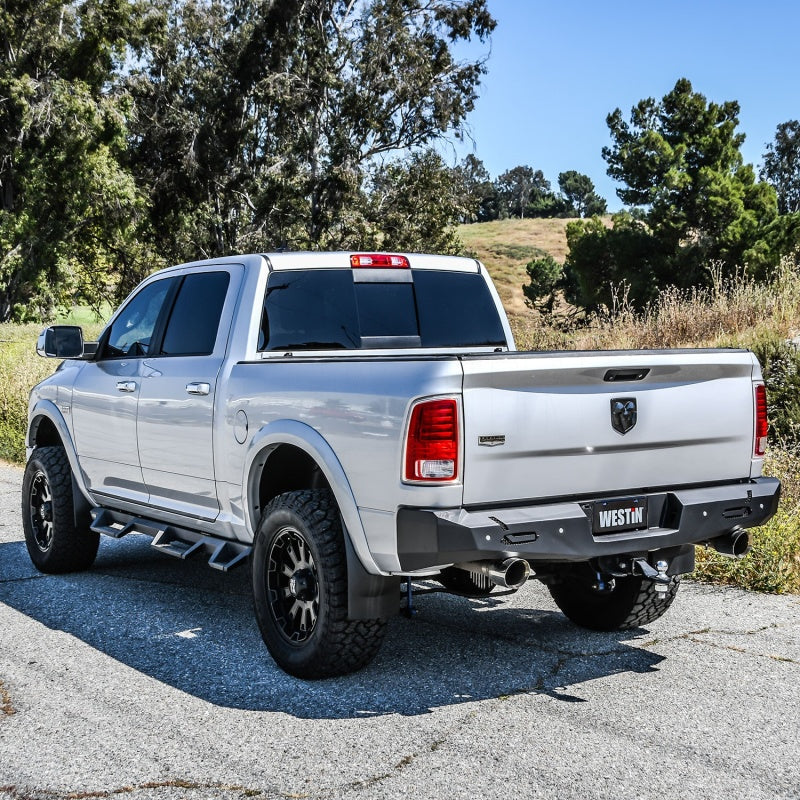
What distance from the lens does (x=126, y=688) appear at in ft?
15.6

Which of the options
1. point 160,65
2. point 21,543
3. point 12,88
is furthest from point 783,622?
point 160,65

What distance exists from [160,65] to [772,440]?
3546cm

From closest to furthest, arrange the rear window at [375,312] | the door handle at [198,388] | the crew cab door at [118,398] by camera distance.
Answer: the door handle at [198,388] → the rear window at [375,312] → the crew cab door at [118,398]

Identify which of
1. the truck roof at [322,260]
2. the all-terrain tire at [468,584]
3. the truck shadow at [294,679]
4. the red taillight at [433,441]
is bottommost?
the truck shadow at [294,679]

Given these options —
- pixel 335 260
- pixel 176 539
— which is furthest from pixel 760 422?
pixel 176 539

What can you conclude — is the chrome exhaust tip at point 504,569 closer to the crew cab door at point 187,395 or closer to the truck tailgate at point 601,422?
the truck tailgate at point 601,422

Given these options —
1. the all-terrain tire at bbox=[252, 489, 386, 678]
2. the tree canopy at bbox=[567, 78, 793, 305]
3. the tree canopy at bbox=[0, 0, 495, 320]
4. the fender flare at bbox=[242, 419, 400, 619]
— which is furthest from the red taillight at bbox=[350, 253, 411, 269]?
the tree canopy at bbox=[567, 78, 793, 305]

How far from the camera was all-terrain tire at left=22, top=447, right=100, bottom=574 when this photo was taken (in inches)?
275

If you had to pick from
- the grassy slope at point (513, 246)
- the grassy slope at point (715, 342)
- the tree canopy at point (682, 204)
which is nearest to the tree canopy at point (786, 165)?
the grassy slope at point (513, 246)

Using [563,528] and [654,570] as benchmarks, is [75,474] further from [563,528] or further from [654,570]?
[654,570]

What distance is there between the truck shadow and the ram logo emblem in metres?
1.22

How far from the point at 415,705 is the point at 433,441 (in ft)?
4.08

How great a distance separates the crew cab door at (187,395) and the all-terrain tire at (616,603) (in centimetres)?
203

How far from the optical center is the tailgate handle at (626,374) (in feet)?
14.5
